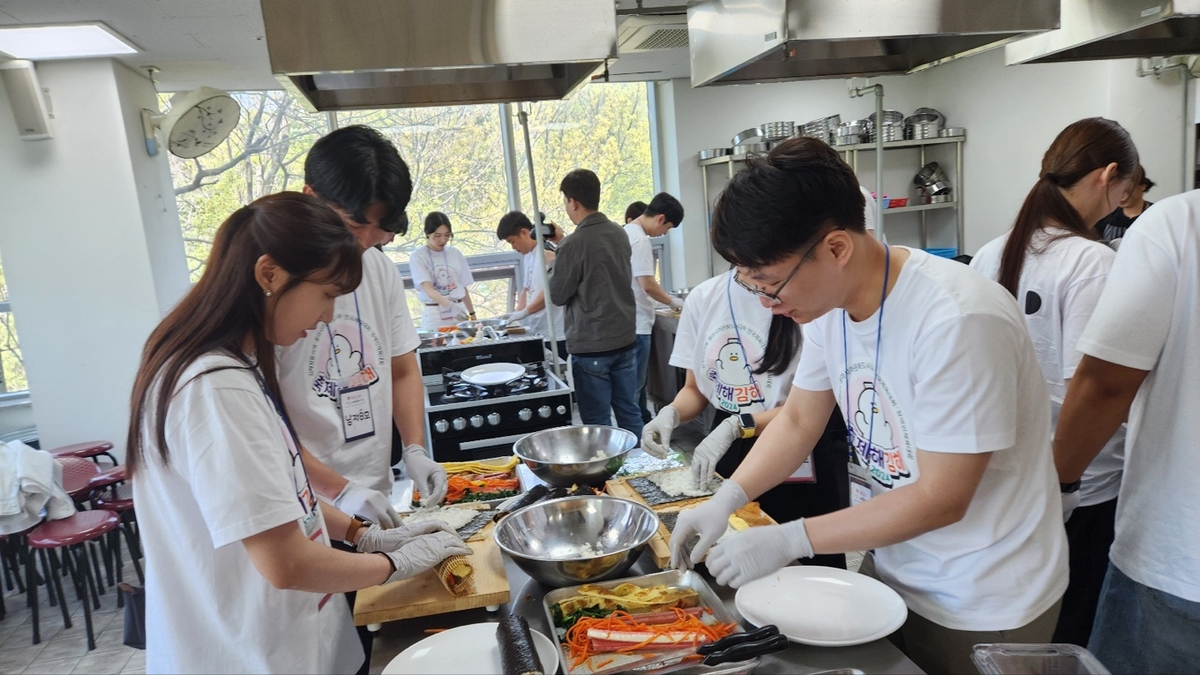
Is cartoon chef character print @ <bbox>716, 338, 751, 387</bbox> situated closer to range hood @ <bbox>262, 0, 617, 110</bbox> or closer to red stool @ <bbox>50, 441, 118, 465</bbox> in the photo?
range hood @ <bbox>262, 0, 617, 110</bbox>

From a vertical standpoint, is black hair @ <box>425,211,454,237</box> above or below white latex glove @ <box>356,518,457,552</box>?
above

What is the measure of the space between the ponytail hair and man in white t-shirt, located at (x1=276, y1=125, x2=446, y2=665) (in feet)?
4.96

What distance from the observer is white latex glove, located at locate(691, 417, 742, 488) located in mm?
1714

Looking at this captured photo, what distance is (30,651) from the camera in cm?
299

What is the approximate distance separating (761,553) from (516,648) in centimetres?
43

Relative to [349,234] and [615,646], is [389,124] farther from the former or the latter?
[615,646]

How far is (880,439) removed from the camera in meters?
1.24

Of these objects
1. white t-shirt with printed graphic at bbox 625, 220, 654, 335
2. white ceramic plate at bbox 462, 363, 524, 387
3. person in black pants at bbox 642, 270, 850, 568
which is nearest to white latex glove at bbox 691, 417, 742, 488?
person in black pants at bbox 642, 270, 850, 568

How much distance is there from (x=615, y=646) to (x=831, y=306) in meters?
0.62

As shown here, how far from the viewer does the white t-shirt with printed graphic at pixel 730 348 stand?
6.48 feet

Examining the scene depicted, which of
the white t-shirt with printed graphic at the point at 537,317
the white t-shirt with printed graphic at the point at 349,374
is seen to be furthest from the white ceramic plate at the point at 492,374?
the white t-shirt with printed graphic at the point at 349,374

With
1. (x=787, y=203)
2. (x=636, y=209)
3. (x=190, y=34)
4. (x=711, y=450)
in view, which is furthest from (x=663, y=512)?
(x=636, y=209)

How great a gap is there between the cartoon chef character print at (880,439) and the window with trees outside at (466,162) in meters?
4.92

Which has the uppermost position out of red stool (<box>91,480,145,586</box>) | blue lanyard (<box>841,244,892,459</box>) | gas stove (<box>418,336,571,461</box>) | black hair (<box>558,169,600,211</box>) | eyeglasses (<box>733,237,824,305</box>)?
black hair (<box>558,169,600,211</box>)
